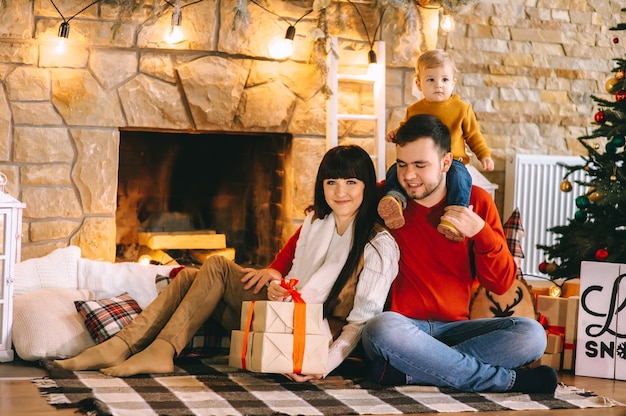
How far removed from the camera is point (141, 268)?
3.64 m

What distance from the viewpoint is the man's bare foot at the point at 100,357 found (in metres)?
2.93

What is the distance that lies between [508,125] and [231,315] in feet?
8.84

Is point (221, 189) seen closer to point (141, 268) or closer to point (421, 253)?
point (141, 268)

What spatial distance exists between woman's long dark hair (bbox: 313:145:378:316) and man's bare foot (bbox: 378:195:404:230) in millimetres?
104

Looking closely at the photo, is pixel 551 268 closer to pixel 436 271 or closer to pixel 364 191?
pixel 436 271

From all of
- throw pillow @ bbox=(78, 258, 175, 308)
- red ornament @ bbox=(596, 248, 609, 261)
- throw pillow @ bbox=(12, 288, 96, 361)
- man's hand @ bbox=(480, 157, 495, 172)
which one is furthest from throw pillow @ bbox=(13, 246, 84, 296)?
red ornament @ bbox=(596, 248, 609, 261)

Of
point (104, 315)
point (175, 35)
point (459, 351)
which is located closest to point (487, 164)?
point (459, 351)

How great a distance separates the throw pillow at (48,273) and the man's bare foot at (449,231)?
1.58 m

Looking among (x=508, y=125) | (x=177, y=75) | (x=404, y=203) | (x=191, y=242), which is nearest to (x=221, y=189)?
(x=191, y=242)

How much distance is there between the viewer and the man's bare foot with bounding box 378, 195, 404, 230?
2908mm

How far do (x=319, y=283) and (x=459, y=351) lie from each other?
509mm

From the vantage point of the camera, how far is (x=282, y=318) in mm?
2738

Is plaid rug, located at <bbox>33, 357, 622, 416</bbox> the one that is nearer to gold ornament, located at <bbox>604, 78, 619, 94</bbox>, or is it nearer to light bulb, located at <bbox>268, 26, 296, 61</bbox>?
gold ornament, located at <bbox>604, 78, 619, 94</bbox>

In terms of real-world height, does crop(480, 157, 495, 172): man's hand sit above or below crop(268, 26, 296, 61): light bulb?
below
